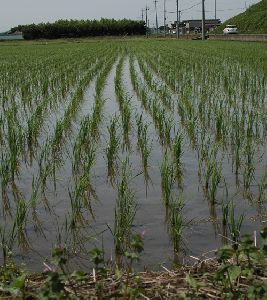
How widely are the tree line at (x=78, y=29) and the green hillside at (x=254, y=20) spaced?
1049 inches

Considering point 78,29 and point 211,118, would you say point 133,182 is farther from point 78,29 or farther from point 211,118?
point 78,29

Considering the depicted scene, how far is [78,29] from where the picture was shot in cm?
7862

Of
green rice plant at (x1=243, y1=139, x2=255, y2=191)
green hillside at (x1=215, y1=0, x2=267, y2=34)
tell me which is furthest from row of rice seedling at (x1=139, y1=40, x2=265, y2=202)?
green hillside at (x1=215, y1=0, x2=267, y2=34)

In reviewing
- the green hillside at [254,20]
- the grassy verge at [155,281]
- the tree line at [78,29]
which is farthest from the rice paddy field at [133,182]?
the tree line at [78,29]

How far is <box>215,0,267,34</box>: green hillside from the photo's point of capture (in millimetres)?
44138

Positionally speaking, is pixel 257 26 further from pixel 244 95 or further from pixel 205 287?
pixel 205 287

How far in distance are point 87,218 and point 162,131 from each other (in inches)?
115

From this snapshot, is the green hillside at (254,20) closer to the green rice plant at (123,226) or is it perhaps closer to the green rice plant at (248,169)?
the green rice plant at (248,169)

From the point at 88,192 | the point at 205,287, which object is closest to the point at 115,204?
the point at 88,192

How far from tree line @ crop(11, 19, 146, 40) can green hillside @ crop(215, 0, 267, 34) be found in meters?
26.6

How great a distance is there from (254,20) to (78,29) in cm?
3783

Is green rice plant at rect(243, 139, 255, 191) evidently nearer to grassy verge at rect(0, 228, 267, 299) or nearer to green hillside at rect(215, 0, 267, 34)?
grassy verge at rect(0, 228, 267, 299)

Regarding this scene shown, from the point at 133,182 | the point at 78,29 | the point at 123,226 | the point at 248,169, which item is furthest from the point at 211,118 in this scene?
the point at 78,29

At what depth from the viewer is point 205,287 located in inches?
102
